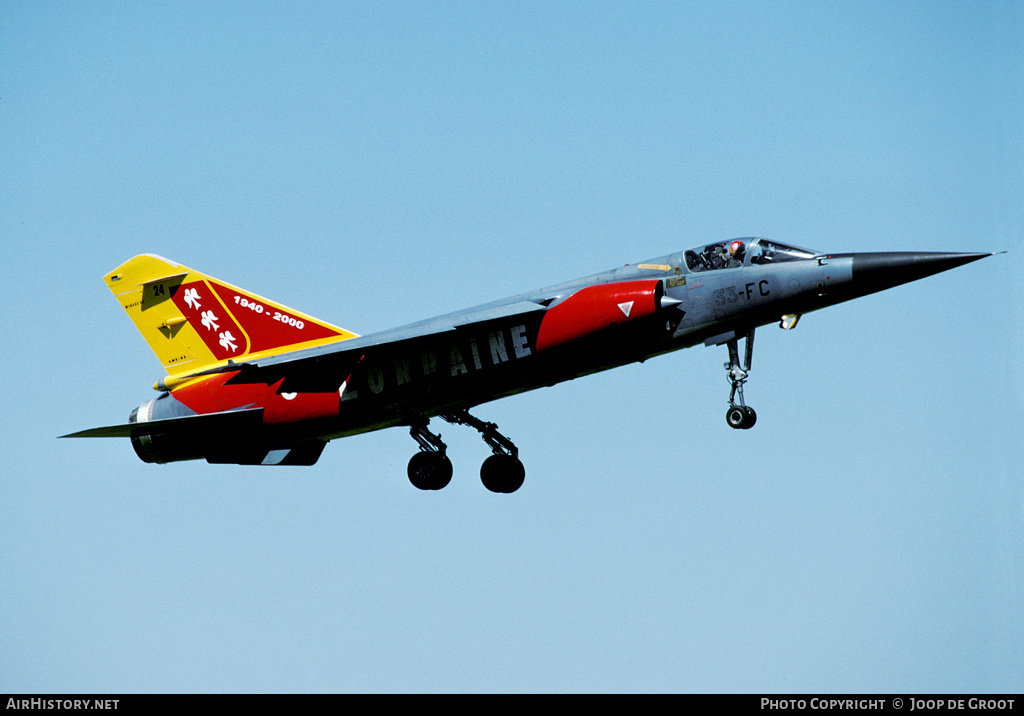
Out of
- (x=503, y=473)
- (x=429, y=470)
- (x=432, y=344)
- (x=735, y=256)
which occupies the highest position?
(x=735, y=256)

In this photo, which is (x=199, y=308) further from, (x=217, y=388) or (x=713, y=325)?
(x=713, y=325)

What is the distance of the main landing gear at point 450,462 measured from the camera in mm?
23156

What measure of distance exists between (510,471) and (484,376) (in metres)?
2.99

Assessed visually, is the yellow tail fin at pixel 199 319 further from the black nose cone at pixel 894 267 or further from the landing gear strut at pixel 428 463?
the black nose cone at pixel 894 267

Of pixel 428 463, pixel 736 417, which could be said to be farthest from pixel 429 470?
pixel 736 417

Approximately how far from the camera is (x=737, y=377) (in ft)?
66.8

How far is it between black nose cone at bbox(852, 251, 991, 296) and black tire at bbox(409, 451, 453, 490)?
8.23 m

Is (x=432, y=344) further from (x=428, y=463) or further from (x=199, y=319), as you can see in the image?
(x=199, y=319)

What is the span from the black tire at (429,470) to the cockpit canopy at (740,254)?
6.02 metres

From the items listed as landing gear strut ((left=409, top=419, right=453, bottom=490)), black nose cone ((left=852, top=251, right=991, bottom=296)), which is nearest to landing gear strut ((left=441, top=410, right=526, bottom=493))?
landing gear strut ((left=409, top=419, right=453, bottom=490))

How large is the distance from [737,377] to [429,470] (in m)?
6.25

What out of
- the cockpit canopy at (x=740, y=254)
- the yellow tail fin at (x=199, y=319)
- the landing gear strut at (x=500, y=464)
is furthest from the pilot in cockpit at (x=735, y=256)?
the yellow tail fin at (x=199, y=319)

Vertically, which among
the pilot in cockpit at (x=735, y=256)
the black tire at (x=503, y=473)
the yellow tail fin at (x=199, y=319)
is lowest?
the black tire at (x=503, y=473)
